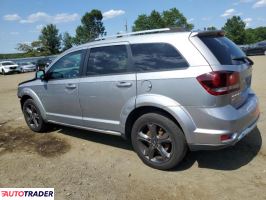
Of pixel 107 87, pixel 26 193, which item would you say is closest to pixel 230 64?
pixel 107 87

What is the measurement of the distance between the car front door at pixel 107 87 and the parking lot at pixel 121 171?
607 mm

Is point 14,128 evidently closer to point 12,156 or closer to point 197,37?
point 12,156

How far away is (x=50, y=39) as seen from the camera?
79375 millimetres

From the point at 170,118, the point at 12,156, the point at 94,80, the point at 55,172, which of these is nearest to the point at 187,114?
the point at 170,118

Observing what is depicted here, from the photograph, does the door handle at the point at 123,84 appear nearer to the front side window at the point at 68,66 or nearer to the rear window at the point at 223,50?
the front side window at the point at 68,66

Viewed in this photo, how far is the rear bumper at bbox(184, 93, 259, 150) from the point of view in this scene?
3.68 meters

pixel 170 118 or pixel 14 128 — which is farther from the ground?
pixel 170 118

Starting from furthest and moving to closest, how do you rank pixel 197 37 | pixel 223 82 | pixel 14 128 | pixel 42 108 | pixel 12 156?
pixel 14 128, pixel 42 108, pixel 12 156, pixel 197 37, pixel 223 82

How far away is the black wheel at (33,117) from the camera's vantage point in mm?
6367

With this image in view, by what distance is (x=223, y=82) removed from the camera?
3674 mm

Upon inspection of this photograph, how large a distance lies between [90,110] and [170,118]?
1.55m

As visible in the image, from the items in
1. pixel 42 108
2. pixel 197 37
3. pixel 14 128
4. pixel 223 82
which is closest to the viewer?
pixel 223 82

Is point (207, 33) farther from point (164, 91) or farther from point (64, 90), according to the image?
point (64, 90)

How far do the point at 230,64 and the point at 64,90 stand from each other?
295 cm
